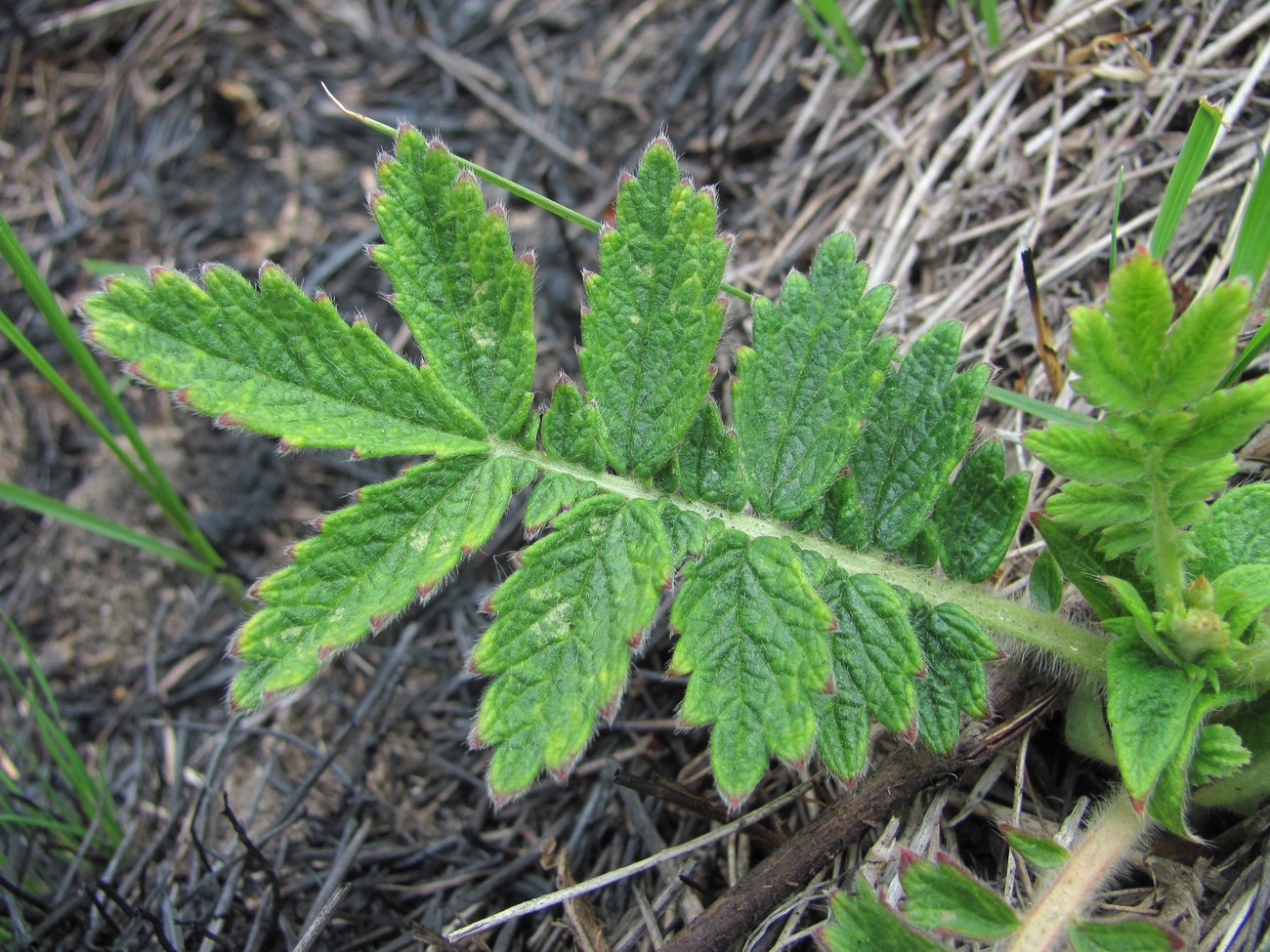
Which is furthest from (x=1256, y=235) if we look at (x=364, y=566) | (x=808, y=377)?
(x=364, y=566)

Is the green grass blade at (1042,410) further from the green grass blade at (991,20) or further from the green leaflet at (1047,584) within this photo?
the green grass blade at (991,20)

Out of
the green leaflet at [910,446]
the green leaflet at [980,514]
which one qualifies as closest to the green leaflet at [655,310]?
the green leaflet at [910,446]

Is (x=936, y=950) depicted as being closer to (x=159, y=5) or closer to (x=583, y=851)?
(x=583, y=851)

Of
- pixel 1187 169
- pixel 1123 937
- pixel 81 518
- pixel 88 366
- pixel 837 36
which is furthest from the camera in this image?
pixel 837 36

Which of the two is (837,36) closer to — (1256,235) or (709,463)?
(1256,235)

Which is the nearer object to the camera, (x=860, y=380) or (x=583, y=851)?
(x=860, y=380)

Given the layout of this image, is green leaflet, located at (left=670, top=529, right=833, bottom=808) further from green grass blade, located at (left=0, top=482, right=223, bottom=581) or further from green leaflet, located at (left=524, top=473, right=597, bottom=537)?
green grass blade, located at (left=0, top=482, right=223, bottom=581)

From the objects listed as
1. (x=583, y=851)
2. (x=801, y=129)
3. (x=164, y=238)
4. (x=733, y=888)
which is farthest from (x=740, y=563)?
(x=164, y=238)

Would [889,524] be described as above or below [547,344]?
above
